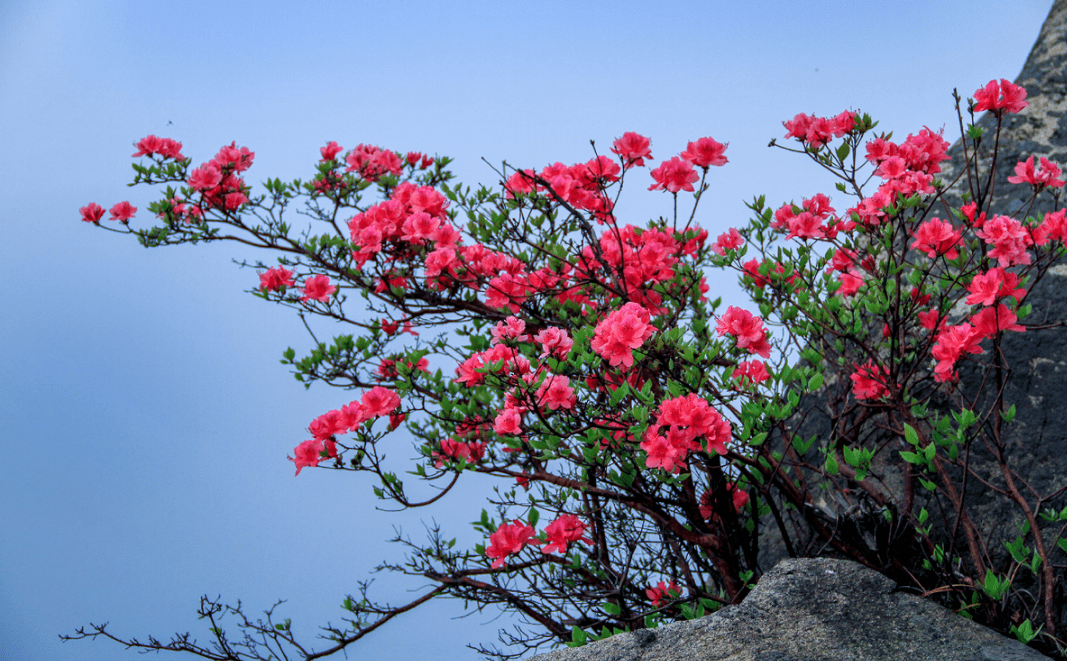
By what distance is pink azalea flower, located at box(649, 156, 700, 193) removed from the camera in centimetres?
230

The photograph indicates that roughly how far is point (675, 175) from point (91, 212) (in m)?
2.70

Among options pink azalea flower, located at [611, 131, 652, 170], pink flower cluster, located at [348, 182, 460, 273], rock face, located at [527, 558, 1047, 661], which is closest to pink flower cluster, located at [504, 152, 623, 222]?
pink azalea flower, located at [611, 131, 652, 170]

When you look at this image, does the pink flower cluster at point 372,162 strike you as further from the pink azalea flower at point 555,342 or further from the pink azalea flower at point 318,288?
the pink azalea flower at point 555,342

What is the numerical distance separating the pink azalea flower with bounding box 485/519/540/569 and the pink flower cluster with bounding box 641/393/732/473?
1077mm

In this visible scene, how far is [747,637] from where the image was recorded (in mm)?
1718

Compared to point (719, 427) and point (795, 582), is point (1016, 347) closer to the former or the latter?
point (795, 582)

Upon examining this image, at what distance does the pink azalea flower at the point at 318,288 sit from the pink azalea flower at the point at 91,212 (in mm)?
1149

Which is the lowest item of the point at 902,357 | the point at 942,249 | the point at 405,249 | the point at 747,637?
the point at 747,637

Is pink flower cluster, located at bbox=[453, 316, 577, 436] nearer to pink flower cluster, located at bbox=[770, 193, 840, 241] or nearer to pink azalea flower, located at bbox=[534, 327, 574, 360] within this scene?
pink azalea flower, located at bbox=[534, 327, 574, 360]

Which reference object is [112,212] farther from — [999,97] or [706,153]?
[999,97]

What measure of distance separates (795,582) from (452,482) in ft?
3.63

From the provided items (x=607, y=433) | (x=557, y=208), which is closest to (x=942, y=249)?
(x=607, y=433)

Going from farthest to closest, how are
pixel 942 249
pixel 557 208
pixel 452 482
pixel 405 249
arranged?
pixel 557 208 < pixel 405 249 < pixel 452 482 < pixel 942 249

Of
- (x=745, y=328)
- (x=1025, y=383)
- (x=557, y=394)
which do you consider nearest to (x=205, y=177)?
(x=557, y=394)
